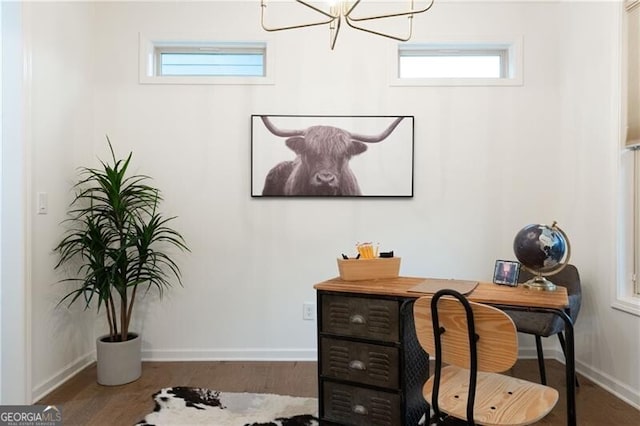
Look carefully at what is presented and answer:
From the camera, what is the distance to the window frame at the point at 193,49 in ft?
10.6

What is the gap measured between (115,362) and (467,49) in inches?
139

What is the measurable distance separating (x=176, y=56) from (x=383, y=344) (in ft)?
9.26

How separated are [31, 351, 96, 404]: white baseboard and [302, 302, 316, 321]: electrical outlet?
5.44 feet

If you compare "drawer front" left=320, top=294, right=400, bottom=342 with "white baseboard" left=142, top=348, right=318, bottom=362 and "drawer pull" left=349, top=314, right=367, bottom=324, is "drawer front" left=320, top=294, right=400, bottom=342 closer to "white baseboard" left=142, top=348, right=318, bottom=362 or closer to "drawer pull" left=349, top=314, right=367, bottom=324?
"drawer pull" left=349, top=314, right=367, bottom=324

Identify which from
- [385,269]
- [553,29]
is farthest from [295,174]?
[553,29]

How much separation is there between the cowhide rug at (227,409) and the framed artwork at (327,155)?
146 cm

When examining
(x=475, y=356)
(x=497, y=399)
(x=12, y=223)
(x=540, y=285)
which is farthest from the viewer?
(x=12, y=223)

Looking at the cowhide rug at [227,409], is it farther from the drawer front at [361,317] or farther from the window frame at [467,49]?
the window frame at [467,49]

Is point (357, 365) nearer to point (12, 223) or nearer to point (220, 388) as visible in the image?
point (220, 388)

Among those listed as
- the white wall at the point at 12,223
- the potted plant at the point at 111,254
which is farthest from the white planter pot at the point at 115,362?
the white wall at the point at 12,223

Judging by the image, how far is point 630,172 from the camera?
2574mm

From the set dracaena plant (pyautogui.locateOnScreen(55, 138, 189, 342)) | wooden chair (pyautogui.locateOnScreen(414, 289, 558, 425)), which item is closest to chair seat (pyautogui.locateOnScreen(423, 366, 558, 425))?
wooden chair (pyautogui.locateOnScreen(414, 289, 558, 425))

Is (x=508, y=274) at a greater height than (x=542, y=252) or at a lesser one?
lesser

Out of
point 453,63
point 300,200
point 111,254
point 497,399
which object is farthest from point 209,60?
point 497,399
